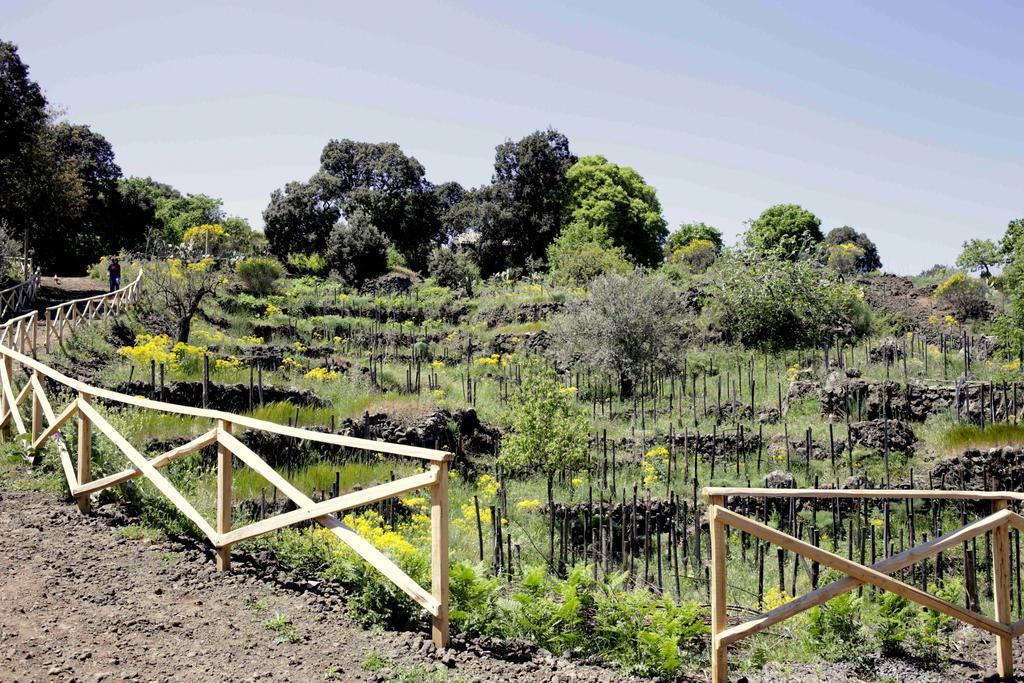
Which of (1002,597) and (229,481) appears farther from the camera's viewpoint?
(229,481)

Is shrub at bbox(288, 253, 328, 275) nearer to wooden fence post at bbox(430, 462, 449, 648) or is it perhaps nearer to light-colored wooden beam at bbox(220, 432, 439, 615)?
light-colored wooden beam at bbox(220, 432, 439, 615)

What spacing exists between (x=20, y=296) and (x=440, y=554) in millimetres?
26217

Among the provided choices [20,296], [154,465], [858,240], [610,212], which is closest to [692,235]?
[858,240]

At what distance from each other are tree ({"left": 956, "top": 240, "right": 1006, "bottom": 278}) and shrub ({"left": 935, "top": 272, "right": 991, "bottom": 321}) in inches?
294

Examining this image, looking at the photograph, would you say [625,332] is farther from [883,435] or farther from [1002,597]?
[1002,597]

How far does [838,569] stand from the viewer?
4711 mm

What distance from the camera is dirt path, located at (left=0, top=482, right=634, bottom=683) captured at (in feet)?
15.2

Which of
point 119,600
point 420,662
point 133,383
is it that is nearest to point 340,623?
point 420,662

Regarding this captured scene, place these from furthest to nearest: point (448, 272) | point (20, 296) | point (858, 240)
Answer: point (858, 240), point (448, 272), point (20, 296)

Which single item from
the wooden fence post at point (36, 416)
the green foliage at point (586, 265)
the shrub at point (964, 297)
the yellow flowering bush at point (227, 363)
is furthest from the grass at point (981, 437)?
the green foliage at point (586, 265)

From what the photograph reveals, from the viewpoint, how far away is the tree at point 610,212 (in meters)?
45.2

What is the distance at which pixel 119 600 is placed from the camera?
226 inches

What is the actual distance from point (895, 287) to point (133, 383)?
31.5 metres

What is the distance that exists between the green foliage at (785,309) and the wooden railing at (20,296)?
73.7 feet
